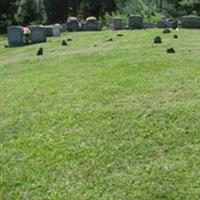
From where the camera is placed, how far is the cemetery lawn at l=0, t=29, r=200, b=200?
727cm

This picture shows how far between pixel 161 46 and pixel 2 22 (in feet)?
101

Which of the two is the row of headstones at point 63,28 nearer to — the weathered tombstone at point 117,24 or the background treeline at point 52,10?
the weathered tombstone at point 117,24

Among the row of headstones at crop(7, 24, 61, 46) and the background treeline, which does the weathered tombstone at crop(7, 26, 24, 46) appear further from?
the background treeline

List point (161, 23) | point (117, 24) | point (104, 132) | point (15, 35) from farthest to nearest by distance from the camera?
point (117, 24) → point (161, 23) → point (15, 35) → point (104, 132)

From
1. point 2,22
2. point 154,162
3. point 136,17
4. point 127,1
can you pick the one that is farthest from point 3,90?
point 127,1

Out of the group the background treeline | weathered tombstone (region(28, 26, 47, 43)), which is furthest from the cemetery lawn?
the background treeline

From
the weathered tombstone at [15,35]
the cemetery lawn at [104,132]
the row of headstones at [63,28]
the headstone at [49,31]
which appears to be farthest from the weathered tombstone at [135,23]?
the cemetery lawn at [104,132]

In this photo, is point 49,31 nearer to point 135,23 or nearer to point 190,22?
point 135,23

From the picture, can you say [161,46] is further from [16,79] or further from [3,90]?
[3,90]

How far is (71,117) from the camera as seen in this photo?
9.94 meters

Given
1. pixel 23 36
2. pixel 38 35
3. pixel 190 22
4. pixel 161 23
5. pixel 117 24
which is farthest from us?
pixel 117 24

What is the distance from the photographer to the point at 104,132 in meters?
9.04

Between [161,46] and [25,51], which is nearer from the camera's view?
[161,46]

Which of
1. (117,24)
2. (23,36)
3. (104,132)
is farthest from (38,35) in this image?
(104,132)
